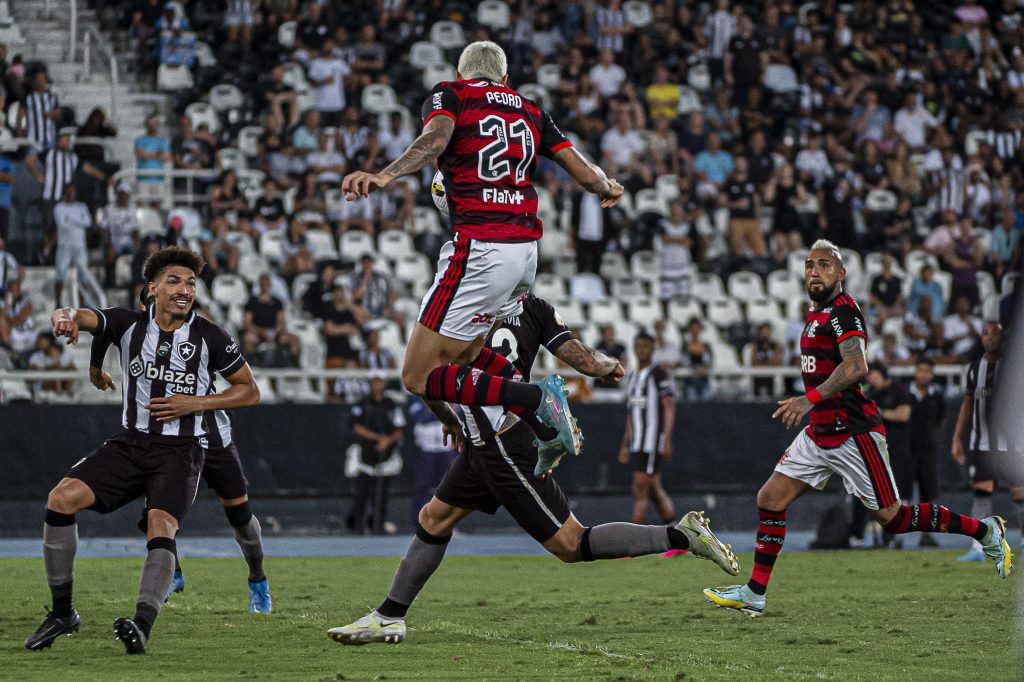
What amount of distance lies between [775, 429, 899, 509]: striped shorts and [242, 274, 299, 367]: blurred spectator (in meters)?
9.95

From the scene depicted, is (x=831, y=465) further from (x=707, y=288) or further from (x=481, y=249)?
(x=707, y=288)

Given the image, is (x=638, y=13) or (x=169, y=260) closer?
(x=169, y=260)

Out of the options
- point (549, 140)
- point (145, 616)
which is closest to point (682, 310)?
point (549, 140)

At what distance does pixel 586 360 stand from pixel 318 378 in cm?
1111

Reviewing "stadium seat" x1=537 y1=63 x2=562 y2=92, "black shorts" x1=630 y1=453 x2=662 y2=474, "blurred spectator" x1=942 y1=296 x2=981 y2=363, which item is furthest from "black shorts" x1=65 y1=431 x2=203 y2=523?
"stadium seat" x1=537 y1=63 x2=562 y2=92

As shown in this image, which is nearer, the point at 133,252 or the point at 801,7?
the point at 133,252

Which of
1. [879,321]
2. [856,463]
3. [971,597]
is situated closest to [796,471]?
[856,463]

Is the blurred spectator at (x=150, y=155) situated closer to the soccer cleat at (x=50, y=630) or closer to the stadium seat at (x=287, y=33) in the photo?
the stadium seat at (x=287, y=33)

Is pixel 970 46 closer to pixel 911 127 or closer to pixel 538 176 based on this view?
pixel 911 127

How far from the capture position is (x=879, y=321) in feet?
67.5

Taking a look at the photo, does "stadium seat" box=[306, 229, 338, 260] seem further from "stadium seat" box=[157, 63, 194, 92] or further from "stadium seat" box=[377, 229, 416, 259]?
"stadium seat" box=[157, 63, 194, 92]

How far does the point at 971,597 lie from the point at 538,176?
12.8 meters

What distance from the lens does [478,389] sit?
708 cm

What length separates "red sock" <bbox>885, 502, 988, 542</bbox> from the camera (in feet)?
30.0
